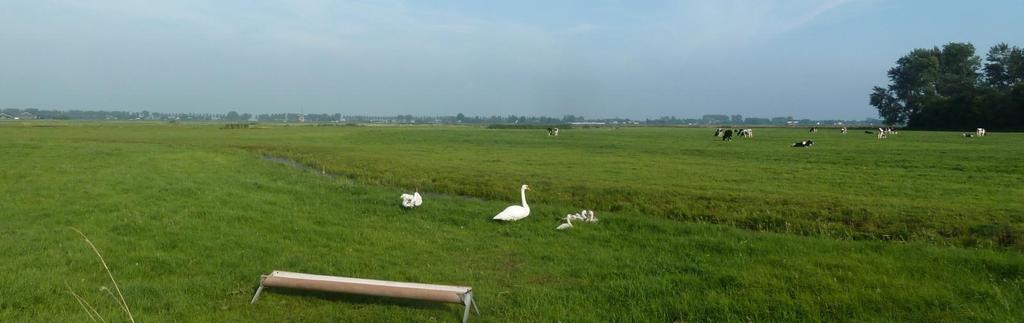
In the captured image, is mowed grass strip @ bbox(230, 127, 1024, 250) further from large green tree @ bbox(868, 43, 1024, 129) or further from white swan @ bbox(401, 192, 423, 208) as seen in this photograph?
large green tree @ bbox(868, 43, 1024, 129)

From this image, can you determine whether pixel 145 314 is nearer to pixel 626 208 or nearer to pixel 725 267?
pixel 725 267

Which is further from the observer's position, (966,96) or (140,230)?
(966,96)

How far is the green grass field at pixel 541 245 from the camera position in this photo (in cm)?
747

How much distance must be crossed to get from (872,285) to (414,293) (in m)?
5.66

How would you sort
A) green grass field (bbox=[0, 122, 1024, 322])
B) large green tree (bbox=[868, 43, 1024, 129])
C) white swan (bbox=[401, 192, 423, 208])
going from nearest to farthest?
1. green grass field (bbox=[0, 122, 1024, 322])
2. white swan (bbox=[401, 192, 423, 208])
3. large green tree (bbox=[868, 43, 1024, 129])

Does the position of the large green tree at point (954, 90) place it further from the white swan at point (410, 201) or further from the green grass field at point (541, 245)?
the white swan at point (410, 201)

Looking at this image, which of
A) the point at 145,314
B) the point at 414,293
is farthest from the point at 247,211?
the point at 414,293

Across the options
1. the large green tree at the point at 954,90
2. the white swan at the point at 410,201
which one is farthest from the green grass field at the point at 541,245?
the large green tree at the point at 954,90

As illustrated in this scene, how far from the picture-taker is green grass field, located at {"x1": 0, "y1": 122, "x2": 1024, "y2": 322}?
7.47 m

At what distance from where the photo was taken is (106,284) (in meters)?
8.19

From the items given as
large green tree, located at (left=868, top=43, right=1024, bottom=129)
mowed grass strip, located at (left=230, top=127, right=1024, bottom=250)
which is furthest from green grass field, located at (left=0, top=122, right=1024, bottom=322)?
large green tree, located at (left=868, top=43, right=1024, bottom=129)

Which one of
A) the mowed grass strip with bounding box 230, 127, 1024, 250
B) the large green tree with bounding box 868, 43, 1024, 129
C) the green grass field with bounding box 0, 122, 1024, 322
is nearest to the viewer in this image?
the green grass field with bounding box 0, 122, 1024, 322

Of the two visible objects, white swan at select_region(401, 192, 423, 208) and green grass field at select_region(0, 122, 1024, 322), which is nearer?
green grass field at select_region(0, 122, 1024, 322)

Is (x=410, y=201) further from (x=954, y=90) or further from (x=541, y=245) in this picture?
(x=954, y=90)
